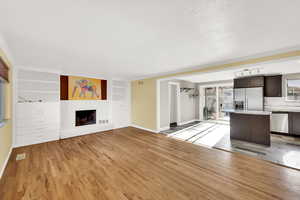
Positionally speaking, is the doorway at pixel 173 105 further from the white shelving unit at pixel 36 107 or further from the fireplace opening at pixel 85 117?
the white shelving unit at pixel 36 107

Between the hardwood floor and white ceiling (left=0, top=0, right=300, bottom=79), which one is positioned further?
the hardwood floor

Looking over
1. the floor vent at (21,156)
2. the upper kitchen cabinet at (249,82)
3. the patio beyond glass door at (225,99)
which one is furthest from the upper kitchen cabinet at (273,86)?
the floor vent at (21,156)

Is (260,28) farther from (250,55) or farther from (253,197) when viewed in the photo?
(253,197)

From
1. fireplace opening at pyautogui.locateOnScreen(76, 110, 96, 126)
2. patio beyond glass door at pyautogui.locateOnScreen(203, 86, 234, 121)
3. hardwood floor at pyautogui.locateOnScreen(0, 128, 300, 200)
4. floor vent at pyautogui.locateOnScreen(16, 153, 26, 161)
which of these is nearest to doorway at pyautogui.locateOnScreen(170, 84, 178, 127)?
patio beyond glass door at pyautogui.locateOnScreen(203, 86, 234, 121)

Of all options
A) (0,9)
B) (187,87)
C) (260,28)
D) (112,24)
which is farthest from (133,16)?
(187,87)

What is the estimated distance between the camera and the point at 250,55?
9.08ft

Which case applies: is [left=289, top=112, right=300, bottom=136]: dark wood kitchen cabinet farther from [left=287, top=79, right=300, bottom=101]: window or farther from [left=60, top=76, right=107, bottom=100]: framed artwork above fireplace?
[left=60, top=76, right=107, bottom=100]: framed artwork above fireplace

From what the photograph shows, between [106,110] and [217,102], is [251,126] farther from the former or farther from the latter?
[106,110]

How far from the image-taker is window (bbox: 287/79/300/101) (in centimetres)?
455

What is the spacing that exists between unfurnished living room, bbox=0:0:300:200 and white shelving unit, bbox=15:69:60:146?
0.08 feet

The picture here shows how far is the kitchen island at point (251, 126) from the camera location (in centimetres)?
336

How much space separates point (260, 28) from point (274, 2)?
565 mm

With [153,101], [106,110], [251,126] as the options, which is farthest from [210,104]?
[106,110]

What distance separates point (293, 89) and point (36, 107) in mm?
9117
